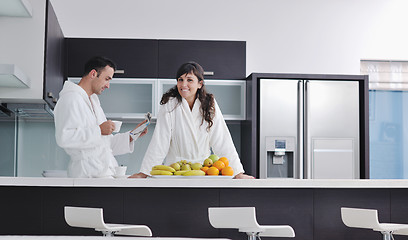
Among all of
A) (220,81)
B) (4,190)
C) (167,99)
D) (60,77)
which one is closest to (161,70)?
(220,81)

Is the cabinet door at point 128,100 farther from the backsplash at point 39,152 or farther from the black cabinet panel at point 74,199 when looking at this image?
the black cabinet panel at point 74,199

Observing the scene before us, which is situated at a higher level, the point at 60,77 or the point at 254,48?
the point at 254,48

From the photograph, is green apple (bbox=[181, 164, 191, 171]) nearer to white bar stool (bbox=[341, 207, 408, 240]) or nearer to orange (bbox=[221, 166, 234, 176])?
orange (bbox=[221, 166, 234, 176])

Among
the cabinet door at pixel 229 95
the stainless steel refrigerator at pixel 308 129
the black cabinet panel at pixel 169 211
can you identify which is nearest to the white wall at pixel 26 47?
the cabinet door at pixel 229 95

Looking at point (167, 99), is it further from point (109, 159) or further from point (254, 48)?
point (254, 48)

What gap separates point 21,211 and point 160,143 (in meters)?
0.96

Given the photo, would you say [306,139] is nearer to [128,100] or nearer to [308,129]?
[308,129]

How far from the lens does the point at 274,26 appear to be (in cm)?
607

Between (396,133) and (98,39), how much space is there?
122 inches

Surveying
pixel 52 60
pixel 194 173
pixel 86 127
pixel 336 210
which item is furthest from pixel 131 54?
pixel 336 210

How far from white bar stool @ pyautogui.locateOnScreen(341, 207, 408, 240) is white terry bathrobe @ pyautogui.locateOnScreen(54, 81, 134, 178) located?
142 centimetres

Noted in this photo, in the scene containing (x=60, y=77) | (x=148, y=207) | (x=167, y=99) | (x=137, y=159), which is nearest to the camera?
(x=148, y=207)

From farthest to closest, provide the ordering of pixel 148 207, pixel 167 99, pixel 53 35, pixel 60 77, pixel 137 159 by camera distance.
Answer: pixel 137 159, pixel 60 77, pixel 53 35, pixel 167 99, pixel 148 207

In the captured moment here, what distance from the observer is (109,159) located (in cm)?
368
